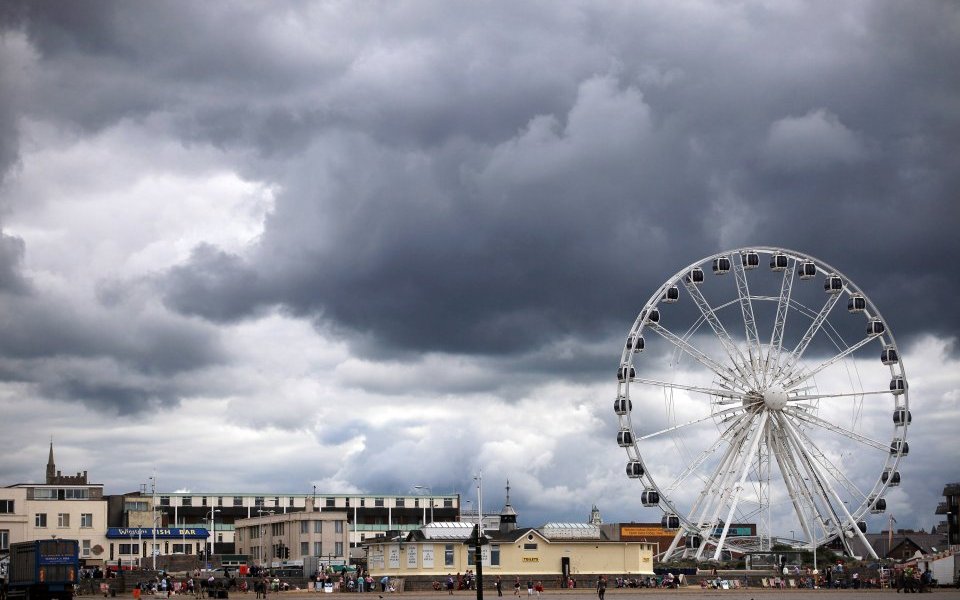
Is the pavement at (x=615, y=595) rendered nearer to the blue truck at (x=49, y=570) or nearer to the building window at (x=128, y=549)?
the blue truck at (x=49, y=570)

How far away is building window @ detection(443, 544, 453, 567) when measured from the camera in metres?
99.4

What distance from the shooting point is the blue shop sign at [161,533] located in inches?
5748

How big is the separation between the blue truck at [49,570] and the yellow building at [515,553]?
29.1 m

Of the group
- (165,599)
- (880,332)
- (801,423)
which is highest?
(880,332)

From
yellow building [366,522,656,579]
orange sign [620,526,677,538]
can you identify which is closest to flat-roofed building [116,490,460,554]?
orange sign [620,526,677,538]

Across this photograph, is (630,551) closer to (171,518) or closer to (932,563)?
(932,563)

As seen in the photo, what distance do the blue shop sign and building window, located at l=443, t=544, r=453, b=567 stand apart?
5868cm

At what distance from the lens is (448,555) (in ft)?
327

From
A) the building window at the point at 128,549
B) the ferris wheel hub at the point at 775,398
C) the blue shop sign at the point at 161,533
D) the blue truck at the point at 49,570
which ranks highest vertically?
the ferris wheel hub at the point at 775,398

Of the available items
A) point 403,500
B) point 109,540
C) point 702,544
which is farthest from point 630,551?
point 403,500

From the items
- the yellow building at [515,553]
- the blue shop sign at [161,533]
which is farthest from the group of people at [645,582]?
the blue shop sign at [161,533]

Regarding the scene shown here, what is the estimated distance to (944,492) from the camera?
183000 millimetres

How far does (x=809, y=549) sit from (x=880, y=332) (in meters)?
20.0

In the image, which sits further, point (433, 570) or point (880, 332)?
point (880, 332)
